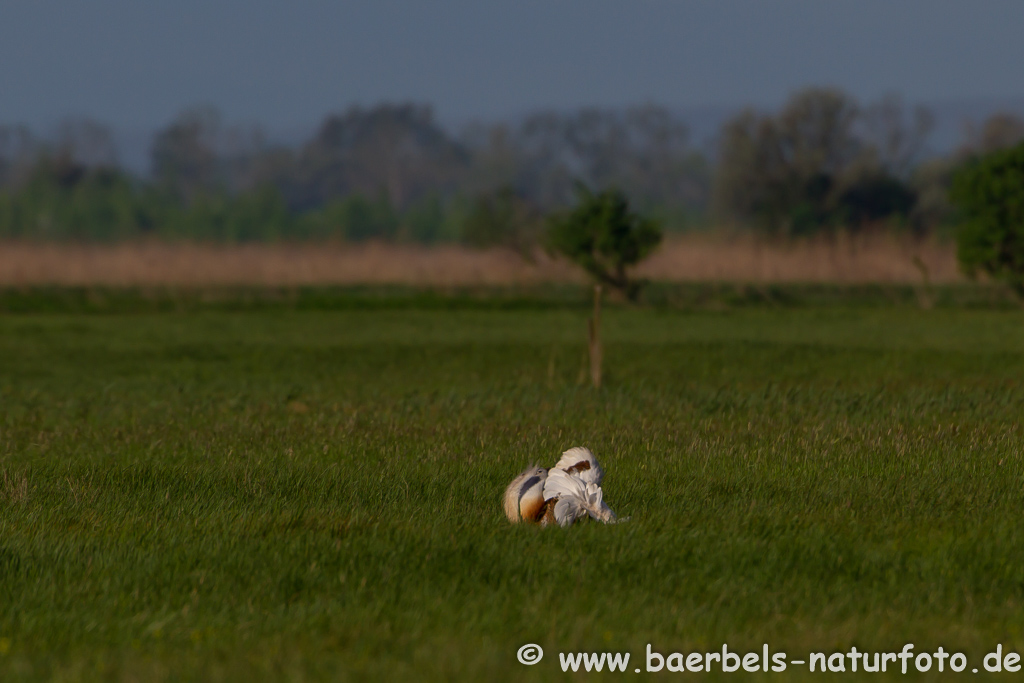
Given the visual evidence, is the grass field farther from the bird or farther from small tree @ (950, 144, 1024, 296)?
small tree @ (950, 144, 1024, 296)

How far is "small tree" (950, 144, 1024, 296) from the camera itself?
36.9 meters

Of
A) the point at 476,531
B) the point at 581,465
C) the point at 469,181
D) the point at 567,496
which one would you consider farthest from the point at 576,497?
the point at 469,181

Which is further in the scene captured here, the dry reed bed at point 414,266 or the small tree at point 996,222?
the dry reed bed at point 414,266

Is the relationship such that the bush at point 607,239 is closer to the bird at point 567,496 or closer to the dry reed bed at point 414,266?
the dry reed bed at point 414,266

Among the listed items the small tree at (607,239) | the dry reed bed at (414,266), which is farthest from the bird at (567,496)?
the dry reed bed at (414,266)

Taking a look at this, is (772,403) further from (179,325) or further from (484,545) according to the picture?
(179,325)

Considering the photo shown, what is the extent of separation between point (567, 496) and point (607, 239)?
31.0 m

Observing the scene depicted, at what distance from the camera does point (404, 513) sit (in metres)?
8.09

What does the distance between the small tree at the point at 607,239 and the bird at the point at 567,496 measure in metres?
30.8

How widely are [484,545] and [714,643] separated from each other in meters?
1.72

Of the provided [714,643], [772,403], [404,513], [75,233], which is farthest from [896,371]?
[75,233]

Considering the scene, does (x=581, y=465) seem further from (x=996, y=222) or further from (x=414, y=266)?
(x=414, y=266)

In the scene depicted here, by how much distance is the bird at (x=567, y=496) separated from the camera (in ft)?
24.6

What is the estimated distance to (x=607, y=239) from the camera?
38219 mm
